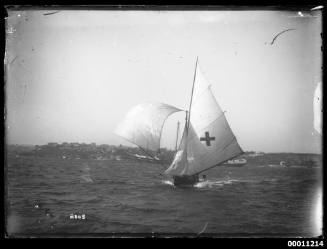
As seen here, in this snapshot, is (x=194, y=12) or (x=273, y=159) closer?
(x=194, y=12)

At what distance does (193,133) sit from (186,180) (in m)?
0.99

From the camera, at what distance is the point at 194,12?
16.2 ft

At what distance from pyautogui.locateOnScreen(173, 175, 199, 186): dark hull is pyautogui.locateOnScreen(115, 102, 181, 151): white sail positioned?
775 mm

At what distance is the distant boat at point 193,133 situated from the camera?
5246 mm

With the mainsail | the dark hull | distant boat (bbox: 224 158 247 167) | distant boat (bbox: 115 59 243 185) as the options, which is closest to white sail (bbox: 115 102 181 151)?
distant boat (bbox: 115 59 243 185)

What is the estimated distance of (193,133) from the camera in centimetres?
616

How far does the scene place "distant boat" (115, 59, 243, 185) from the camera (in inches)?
207

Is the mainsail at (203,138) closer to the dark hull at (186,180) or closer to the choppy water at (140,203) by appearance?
the dark hull at (186,180)

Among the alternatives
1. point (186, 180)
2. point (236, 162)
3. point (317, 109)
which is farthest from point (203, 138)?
point (317, 109)

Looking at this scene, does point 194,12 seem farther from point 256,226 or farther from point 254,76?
point 256,226

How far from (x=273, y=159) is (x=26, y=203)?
429 centimetres

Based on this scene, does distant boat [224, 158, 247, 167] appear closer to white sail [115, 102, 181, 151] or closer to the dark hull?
the dark hull

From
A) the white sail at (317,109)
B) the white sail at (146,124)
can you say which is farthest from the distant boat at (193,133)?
the white sail at (317,109)
